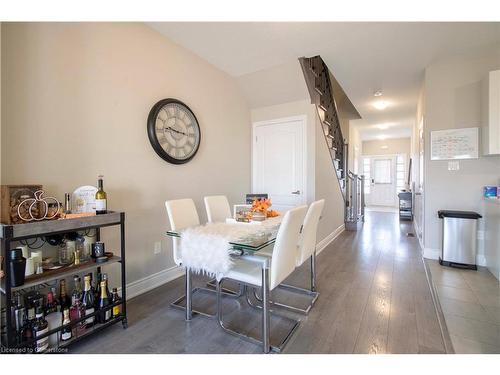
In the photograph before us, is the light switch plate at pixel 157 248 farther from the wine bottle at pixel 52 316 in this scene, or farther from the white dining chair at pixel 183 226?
the wine bottle at pixel 52 316

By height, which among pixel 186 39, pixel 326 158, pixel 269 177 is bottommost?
pixel 269 177

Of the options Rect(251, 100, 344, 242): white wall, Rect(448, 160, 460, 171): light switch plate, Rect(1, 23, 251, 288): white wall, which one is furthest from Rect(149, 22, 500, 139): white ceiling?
Rect(448, 160, 460, 171): light switch plate

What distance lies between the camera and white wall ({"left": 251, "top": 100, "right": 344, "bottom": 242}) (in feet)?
12.0

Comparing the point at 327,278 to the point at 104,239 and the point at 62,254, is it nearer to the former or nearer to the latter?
the point at 104,239

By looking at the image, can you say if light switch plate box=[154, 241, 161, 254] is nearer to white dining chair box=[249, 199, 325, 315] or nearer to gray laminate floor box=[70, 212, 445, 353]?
gray laminate floor box=[70, 212, 445, 353]

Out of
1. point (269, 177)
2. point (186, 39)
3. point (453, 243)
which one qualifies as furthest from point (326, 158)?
point (186, 39)

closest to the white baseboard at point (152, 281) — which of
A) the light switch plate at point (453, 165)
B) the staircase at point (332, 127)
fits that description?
the staircase at point (332, 127)

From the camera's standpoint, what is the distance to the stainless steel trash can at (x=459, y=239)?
2.90 m

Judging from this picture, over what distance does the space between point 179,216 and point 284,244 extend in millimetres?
1120

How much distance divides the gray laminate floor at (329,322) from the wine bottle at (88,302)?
0.37 feet

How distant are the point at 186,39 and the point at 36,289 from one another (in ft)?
8.95

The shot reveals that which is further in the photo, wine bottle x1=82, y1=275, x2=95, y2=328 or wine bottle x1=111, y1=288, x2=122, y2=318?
wine bottle x1=111, y1=288, x2=122, y2=318

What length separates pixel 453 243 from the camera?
2.98m

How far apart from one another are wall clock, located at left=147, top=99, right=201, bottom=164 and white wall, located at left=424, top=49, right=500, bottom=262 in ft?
10.4
